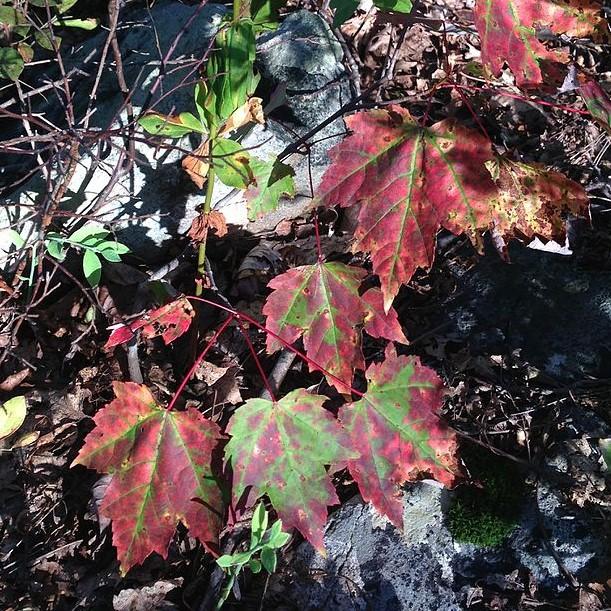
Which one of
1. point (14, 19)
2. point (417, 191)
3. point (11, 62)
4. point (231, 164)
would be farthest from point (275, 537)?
point (14, 19)

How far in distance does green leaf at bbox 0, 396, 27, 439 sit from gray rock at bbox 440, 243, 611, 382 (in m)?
1.55

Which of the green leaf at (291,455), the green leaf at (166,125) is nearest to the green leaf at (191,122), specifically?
the green leaf at (166,125)

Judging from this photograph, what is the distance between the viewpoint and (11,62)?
2090 millimetres

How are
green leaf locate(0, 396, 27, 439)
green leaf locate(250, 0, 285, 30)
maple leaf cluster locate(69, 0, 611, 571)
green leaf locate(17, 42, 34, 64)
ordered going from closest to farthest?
1. maple leaf cluster locate(69, 0, 611, 571)
2. green leaf locate(250, 0, 285, 30)
3. green leaf locate(0, 396, 27, 439)
4. green leaf locate(17, 42, 34, 64)

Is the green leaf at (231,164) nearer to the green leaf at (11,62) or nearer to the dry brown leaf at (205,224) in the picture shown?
the dry brown leaf at (205,224)

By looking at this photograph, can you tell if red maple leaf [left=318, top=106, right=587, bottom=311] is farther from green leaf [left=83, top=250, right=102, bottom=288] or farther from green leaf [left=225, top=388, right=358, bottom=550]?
green leaf [left=83, top=250, right=102, bottom=288]

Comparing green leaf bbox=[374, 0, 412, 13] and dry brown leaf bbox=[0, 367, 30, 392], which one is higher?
green leaf bbox=[374, 0, 412, 13]

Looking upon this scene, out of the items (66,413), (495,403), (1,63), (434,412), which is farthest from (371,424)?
(1,63)

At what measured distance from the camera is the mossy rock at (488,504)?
190cm

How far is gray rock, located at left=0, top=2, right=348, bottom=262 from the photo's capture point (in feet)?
7.84

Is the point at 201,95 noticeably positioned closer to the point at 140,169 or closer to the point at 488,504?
the point at 140,169

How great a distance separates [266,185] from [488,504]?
1248 millimetres

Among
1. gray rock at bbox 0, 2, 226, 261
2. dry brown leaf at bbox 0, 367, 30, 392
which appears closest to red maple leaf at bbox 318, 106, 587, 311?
gray rock at bbox 0, 2, 226, 261

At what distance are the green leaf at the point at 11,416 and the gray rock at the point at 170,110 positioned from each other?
678 millimetres
